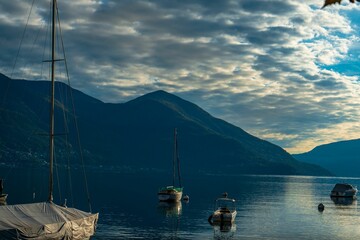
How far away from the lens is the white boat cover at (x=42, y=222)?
40656 millimetres

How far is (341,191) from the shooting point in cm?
18950

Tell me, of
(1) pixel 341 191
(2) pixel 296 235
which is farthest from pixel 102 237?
(1) pixel 341 191

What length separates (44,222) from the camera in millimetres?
43281

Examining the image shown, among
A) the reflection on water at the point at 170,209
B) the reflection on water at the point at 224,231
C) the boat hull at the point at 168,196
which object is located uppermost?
the boat hull at the point at 168,196

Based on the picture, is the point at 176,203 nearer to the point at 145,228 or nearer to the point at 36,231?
the point at 145,228

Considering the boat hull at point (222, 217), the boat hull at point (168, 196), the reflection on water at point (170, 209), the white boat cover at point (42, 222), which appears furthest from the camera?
the boat hull at point (168, 196)

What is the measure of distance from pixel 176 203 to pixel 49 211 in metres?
90.6

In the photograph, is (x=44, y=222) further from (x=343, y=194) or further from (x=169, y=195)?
(x=343, y=194)

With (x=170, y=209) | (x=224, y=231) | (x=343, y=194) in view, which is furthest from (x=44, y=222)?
(x=343, y=194)

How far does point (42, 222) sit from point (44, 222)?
185mm

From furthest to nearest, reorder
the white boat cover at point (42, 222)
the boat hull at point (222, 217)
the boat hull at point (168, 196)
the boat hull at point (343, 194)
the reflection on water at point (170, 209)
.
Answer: the boat hull at point (343, 194) < the boat hull at point (168, 196) < the reflection on water at point (170, 209) < the boat hull at point (222, 217) < the white boat cover at point (42, 222)

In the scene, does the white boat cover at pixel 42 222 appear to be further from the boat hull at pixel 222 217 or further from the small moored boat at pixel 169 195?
the small moored boat at pixel 169 195

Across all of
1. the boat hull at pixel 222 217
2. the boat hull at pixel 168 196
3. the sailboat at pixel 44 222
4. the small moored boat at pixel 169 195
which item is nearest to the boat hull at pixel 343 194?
the small moored boat at pixel 169 195

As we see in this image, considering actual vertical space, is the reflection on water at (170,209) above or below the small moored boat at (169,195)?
below
